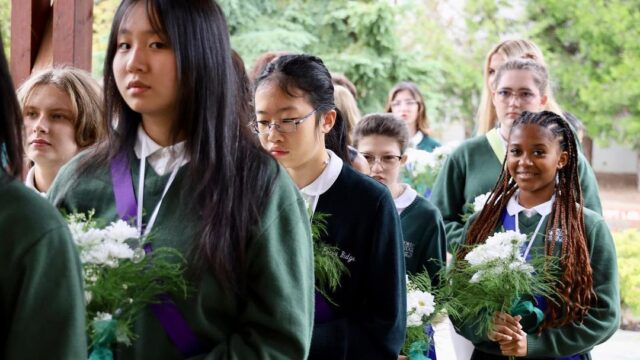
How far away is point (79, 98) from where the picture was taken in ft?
11.7

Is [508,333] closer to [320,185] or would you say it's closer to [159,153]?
[320,185]

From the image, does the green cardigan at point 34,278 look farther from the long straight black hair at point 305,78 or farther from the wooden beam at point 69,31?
the wooden beam at point 69,31

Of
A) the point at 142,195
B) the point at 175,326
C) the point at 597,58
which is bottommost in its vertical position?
the point at 175,326

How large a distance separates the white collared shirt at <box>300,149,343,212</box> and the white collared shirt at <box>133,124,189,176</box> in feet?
2.49

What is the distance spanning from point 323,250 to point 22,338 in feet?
4.32

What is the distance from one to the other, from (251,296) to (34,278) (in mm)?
583

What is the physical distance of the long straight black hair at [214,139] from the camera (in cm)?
226

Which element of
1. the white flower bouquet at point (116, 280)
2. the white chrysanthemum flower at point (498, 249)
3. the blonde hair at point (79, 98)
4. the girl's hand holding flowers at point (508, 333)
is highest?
the blonde hair at point (79, 98)

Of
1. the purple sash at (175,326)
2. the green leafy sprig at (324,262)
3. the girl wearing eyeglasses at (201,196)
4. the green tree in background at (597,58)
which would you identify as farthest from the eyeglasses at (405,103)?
the green tree in background at (597,58)

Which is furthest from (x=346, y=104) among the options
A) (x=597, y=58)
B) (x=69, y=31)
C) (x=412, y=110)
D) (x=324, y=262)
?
(x=597, y=58)

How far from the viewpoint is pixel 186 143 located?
2381mm

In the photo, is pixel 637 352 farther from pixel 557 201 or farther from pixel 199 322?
pixel 199 322

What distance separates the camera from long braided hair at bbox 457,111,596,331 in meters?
3.85

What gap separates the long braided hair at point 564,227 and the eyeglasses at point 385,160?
53 cm
